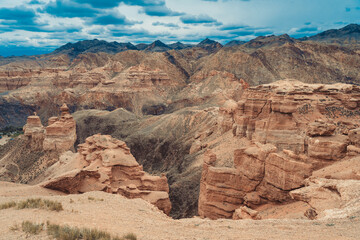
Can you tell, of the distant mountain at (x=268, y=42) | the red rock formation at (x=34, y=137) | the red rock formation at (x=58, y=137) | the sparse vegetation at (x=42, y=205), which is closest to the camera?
the sparse vegetation at (x=42, y=205)

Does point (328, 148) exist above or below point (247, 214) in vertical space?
above

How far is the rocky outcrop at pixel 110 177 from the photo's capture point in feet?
60.7

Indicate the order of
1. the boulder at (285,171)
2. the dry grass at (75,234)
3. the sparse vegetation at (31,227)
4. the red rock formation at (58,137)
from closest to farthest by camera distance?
the dry grass at (75,234) → the sparse vegetation at (31,227) → the boulder at (285,171) → the red rock formation at (58,137)

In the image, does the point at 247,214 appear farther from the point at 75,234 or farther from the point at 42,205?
the point at 75,234

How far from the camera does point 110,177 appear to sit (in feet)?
73.8

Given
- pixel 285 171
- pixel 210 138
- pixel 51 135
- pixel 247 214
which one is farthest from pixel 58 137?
pixel 285 171

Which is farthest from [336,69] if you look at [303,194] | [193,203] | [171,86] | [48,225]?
[48,225]

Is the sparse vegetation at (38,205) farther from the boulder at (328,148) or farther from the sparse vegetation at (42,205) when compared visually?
the boulder at (328,148)

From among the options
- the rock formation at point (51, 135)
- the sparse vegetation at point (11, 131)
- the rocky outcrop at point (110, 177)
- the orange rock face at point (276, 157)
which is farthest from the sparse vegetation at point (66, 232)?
the sparse vegetation at point (11, 131)

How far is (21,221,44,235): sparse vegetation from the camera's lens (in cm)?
748

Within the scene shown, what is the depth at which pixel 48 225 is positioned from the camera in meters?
7.92

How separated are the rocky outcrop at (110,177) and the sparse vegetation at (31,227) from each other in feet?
34.4

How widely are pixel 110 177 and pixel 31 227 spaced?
49.5 ft

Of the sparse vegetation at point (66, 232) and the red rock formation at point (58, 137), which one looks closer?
the sparse vegetation at point (66, 232)
